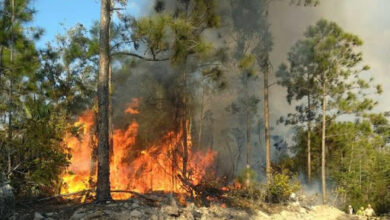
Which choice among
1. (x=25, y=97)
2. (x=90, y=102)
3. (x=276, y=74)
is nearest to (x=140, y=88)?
(x=90, y=102)

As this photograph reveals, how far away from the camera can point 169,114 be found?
18594 mm

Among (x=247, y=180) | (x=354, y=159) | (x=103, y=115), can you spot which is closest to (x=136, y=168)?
(x=103, y=115)

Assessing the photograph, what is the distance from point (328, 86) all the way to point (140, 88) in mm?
12086

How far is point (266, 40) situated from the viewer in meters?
24.0

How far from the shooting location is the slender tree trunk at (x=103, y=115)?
1043 centimetres

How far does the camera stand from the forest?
430 inches

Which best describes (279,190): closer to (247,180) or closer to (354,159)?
(247,180)

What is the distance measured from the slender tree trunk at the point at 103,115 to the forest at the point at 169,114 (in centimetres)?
3

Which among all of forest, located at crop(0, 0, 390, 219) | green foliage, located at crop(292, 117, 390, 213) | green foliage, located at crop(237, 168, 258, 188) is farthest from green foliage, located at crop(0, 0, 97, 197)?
green foliage, located at crop(292, 117, 390, 213)

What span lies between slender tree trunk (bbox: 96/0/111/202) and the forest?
0.03 metres

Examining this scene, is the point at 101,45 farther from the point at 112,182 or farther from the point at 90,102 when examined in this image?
the point at 90,102

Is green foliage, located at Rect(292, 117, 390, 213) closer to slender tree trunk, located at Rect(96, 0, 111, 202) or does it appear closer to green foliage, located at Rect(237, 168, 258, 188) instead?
green foliage, located at Rect(237, 168, 258, 188)

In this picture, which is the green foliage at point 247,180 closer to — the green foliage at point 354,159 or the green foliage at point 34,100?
the green foliage at point 34,100

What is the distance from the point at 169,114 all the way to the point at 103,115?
7.89 metres
